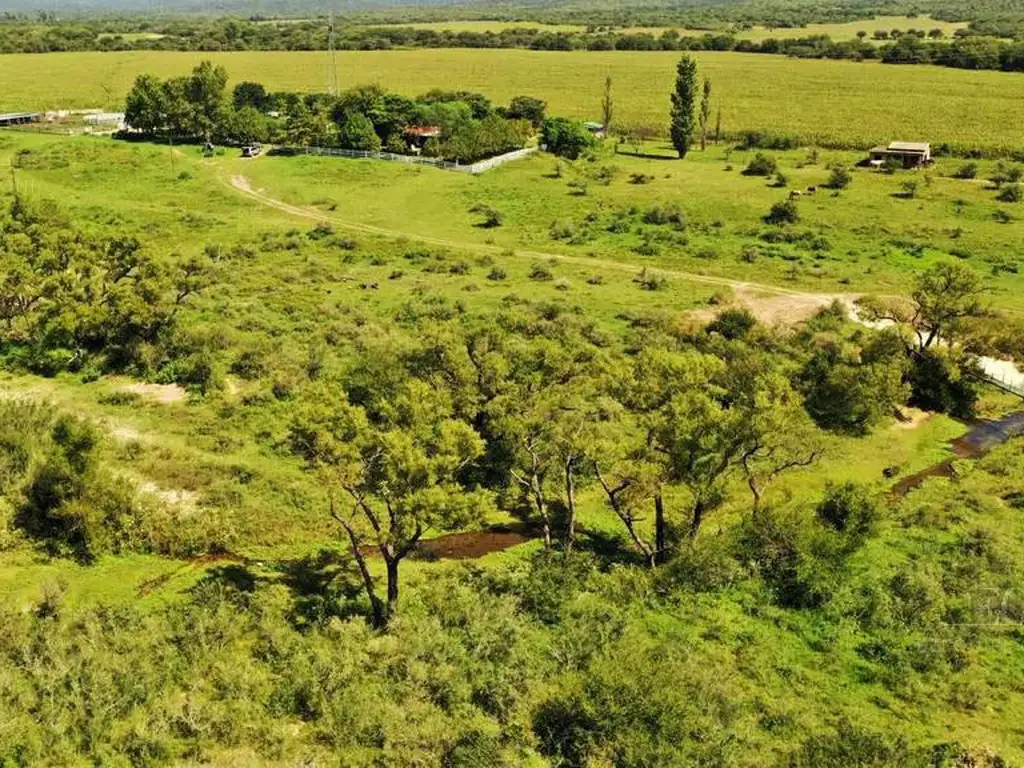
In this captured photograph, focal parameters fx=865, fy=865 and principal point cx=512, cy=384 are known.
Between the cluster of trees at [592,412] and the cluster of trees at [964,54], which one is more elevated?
the cluster of trees at [964,54]

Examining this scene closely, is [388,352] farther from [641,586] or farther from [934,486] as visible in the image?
[934,486]

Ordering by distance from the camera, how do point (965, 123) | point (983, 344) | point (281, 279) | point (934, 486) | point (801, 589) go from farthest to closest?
1. point (965, 123)
2. point (281, 279)
3. point (983, 344)
4. point (934, 486)
5. point (801, 589)

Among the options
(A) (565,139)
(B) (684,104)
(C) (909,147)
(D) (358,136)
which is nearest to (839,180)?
(C) (909,147)

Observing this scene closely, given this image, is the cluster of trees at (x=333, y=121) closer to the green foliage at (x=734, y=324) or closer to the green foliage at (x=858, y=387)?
the green foliage at (x=734, y=324)

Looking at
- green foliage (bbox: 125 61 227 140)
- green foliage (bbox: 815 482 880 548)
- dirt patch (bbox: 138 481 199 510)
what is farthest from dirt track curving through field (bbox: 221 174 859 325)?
dirt patch (bbox: 138 481 199 510)

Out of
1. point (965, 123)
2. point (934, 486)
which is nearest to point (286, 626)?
point (934, 486)

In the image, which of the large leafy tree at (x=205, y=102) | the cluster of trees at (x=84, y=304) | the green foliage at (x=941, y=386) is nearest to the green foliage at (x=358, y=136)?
the large leafy tree at (x=205, y=102)
